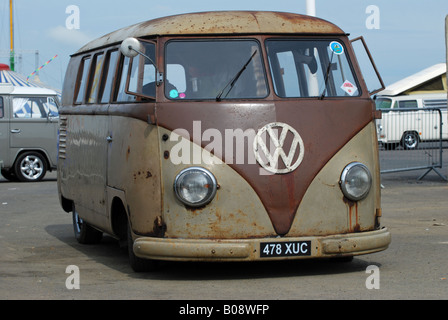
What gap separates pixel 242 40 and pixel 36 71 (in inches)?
1236

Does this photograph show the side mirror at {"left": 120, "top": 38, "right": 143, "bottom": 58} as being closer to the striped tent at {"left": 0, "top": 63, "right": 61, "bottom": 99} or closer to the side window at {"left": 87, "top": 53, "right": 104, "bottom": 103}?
the side window at {"left": 87, "top": 53, "right": 104, "bottom": 103}

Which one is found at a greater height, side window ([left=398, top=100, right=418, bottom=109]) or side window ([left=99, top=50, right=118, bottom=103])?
side window ([left=99, top=50, right=118, bottom=103])

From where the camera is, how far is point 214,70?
28.0 feet

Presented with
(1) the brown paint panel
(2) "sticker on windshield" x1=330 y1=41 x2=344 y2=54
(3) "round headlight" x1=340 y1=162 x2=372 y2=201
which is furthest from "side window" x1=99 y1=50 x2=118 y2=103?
(3) "round headlight" x1=340 y1=162 x2=372 y2=201

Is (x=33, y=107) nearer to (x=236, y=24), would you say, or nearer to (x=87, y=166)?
(x=87, y=166)

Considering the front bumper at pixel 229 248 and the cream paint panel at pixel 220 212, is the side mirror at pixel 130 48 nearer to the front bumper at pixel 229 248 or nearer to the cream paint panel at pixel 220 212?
the cream paint panel at pixel 220 212

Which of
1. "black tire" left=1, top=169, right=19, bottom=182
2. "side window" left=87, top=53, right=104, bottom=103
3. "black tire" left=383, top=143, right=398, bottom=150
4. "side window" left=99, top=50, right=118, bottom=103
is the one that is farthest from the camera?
"black tire" left=1, top=169, right=19, bottom=182

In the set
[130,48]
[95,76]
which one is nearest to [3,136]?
[95,76]

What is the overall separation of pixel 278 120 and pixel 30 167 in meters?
16.2

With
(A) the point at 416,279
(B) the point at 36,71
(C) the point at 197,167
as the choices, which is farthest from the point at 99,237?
(B) the point at 36,71

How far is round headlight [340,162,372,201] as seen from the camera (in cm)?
835

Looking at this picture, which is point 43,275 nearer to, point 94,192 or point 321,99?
point 94,192

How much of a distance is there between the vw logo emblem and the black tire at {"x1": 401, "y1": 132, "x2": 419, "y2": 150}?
1038cm
